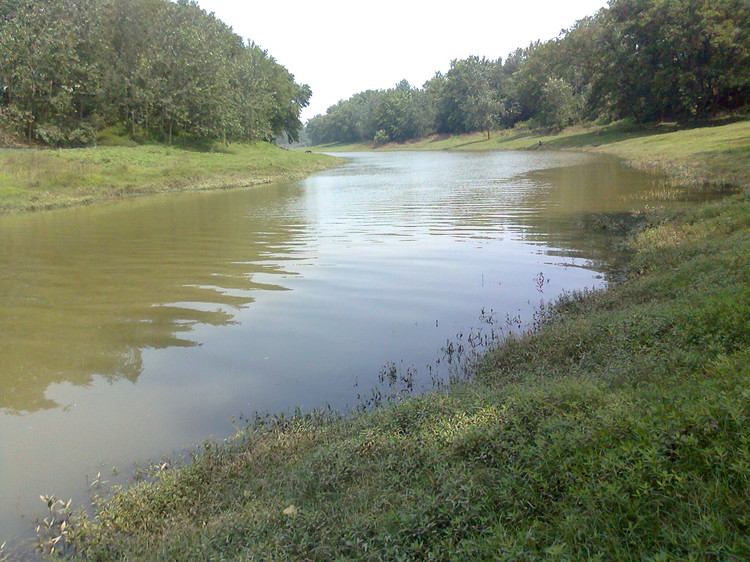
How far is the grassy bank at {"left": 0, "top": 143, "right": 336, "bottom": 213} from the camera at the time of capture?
24688mm

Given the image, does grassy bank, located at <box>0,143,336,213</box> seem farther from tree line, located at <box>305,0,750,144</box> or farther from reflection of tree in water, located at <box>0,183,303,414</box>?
tree line, located at <box>305,0,750,144</box>

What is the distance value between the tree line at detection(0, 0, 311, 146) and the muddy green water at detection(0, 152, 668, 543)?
23.3m

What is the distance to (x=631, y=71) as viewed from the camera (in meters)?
54.2

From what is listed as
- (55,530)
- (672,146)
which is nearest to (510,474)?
(55,530)

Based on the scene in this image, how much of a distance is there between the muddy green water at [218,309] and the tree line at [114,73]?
2328 cm

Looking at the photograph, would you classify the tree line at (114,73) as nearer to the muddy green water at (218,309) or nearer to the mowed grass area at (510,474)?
the muddy green water at (218,309)

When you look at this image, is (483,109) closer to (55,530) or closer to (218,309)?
(218,309)

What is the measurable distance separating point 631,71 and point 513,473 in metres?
60.4

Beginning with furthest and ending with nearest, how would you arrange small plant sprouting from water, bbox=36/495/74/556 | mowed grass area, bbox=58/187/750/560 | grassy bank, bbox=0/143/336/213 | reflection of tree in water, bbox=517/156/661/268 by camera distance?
grassy bank, bbox=0/143/336/213 < reflection of tree in water, bbox=517/156/661/268 < small plant sprouting from water, bbox=36/495/74/556 < mowed grass area, bbox=58/187/750/560

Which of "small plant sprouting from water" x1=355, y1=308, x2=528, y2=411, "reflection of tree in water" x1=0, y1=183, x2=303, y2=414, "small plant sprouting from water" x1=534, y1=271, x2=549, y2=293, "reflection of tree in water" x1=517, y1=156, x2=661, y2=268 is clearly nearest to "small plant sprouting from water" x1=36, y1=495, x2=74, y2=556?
"reflection of tree in water" x1=0, y1=183, x2=303, y2=414

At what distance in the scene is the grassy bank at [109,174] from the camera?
81.0ft

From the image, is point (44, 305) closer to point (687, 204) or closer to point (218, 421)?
point (218, 421)

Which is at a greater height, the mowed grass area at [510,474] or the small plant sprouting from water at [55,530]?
the mowed grass area at [510,474]

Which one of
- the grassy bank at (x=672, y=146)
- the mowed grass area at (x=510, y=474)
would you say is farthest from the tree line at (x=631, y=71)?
the mowed grass area at (x=510, y=474)
